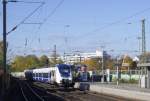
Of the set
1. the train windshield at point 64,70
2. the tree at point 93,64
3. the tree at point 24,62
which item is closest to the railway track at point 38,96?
the train windshield at point 64,70

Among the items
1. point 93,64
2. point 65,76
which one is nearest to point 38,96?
point 65,76

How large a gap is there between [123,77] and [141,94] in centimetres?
5909

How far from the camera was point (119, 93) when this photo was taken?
1957 inches

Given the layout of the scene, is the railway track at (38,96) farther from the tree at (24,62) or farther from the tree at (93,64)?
the tree at (24,62)

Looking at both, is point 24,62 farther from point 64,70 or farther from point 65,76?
point 65,76

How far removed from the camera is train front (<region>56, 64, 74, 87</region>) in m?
66.5

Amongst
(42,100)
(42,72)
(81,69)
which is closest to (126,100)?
(42,100)

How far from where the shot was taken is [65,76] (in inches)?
2625

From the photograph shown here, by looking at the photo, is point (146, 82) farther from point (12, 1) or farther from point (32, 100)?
A: point (12, 1)

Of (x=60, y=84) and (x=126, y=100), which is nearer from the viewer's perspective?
(x=126, y=100)

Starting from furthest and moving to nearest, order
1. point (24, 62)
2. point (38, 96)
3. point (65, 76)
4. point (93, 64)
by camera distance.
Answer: point (24, 62) < point (93, 64) < point (65, 76) < point (38, 96)

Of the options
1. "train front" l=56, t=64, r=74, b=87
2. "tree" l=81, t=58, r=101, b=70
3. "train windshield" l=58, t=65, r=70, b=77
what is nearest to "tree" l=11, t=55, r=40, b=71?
"tree" l=81, t=58, r=101, b=70

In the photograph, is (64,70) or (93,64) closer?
(64,70)

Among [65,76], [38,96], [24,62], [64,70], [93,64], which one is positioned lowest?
[38,96]
